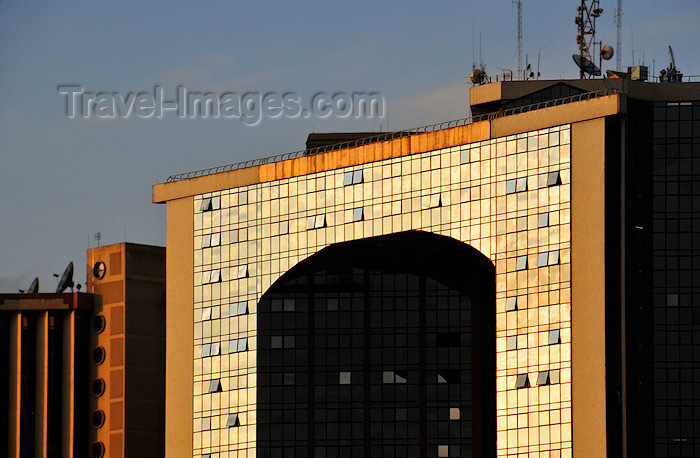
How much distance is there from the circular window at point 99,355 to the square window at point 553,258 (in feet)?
189

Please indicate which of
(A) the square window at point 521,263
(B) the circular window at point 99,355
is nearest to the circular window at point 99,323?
(B) the circular window at point 99,355

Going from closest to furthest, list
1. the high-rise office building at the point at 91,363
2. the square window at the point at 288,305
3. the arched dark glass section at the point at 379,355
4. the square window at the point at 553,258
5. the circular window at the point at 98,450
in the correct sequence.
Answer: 1. the square window at the point at 553,258
2. the arched dark glass section at the point at 379,355
3. the square window at the point at 288,305
4. the circular window at the point at 98,450
5. the high-rise office building at the point at 91,363

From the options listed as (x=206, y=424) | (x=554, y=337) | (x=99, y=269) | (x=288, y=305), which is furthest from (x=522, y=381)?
(x=99, y=269)

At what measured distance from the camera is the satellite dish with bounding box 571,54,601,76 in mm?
142375

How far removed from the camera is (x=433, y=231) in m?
131

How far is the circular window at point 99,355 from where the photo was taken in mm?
161625

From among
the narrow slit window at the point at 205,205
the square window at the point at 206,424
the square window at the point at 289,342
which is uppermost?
the narrow slit window at the point at 205,205

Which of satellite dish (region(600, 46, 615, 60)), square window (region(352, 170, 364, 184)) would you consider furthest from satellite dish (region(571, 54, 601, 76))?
square window (region(352, 170, 364, 184))

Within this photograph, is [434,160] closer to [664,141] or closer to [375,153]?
[375,153]

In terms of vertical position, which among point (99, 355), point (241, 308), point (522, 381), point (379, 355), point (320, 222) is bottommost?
point (522, 381)

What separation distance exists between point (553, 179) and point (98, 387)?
5963 centimetres

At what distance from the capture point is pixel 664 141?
124 metres

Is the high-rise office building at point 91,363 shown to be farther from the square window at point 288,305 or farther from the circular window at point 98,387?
the square window at point 288,305

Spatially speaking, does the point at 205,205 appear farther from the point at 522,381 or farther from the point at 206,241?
the point at 522,381
